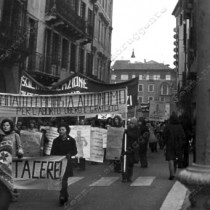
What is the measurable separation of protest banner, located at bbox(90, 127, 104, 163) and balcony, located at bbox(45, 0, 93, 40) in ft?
46.2

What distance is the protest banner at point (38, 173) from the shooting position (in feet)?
23.0

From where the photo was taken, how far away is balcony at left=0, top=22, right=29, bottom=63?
1736 centimetres

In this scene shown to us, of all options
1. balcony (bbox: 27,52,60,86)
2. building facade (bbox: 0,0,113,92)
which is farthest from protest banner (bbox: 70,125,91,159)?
balcony (bbox: 27,52,60,86)

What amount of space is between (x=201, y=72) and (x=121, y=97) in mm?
4781

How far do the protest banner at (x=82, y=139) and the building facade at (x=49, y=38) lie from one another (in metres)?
7.75

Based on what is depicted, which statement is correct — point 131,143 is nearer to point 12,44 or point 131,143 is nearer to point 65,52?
point 12,44

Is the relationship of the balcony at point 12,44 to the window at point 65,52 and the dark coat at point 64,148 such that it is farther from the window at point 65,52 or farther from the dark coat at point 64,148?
the dark coat at point 64,148

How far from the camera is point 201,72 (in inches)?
173

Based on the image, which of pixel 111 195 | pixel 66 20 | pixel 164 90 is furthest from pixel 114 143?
pixel 164 90

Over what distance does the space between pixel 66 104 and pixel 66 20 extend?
55.5 ft

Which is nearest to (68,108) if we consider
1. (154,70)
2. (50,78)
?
(50,78)

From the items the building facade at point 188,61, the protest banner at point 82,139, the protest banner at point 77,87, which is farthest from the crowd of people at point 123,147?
the building facade at point 188,61

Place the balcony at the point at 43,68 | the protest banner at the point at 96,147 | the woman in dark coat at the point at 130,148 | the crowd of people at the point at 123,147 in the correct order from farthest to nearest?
the balcony at the point at 43,68
the protest banner at the point at 96,147
the woman in dark coat at the point at 130,148
the crowd of people at the point at 123,147

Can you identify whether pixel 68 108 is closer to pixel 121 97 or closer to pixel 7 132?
pixel 121 97
